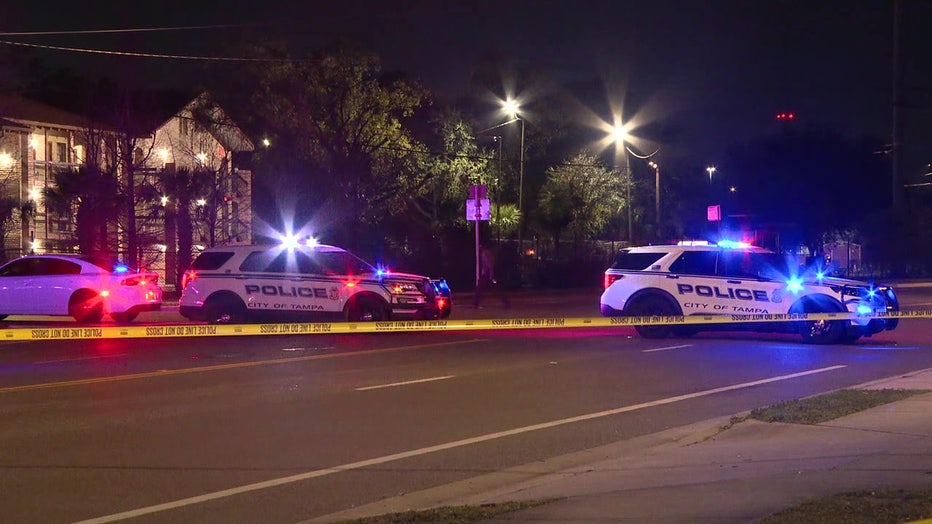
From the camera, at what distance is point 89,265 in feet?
74.8

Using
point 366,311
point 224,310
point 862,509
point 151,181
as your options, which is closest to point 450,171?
point 151,181

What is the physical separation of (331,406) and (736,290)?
1004cm

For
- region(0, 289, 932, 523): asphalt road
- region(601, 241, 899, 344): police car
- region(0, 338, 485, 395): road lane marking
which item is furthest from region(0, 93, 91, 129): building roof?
region(601, 241, 899, 344): police car

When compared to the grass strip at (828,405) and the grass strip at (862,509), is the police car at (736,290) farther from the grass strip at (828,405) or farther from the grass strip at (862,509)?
the grass strip at (862,509)

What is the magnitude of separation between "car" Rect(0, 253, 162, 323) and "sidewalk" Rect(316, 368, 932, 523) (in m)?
15.5

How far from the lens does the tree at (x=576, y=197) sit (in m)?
53.5

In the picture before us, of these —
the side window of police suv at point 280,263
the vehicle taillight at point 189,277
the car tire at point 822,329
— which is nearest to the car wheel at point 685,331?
the car tire at point 822,329

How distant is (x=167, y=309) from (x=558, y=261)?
2040 centimetres

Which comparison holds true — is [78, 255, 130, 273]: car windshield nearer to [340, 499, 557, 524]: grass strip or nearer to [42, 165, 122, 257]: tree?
[42, 165, 122, 257]: tree

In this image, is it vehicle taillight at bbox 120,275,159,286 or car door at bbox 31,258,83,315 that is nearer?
car door at bbox 31,258,83,315

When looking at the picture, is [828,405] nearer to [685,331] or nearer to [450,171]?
[685,331]

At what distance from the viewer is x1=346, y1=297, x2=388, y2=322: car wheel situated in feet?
69.1

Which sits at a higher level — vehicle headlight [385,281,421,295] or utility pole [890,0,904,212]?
utility pole [890,0,904,212]

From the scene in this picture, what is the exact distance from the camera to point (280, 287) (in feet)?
68.7
